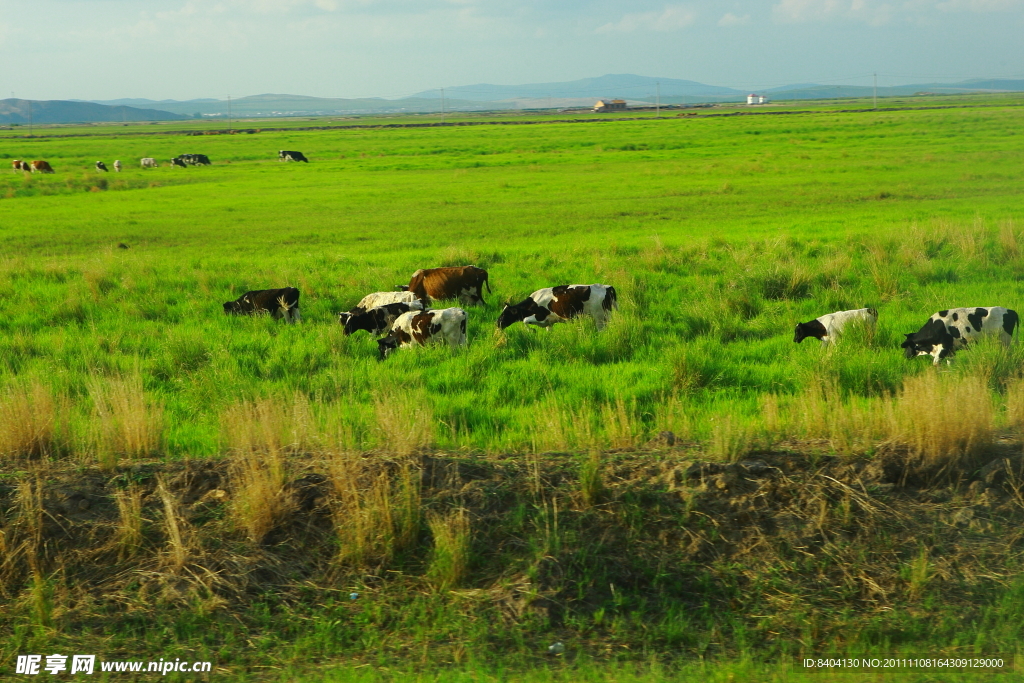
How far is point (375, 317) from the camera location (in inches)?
494

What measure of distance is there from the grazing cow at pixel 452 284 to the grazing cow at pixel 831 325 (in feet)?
18.2

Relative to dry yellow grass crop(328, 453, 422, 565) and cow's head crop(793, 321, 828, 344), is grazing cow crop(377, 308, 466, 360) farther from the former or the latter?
dry yellow grass crop(328, 453, 422, 565)

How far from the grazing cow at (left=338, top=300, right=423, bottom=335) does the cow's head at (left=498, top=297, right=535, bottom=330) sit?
1.28 meters

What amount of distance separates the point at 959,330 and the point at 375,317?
785 centimetres

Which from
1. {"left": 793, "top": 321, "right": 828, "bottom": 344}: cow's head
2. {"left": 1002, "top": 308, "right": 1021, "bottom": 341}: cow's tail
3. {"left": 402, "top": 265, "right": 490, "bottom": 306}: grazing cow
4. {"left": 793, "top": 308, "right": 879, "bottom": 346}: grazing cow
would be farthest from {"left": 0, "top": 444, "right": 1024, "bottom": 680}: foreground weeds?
{"left": 402, "top": 265, "right": 490, "bottom": 306}: grazing cow

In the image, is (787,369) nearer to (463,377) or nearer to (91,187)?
(463,377)

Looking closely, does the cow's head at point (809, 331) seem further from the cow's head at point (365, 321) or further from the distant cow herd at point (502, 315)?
the cow's head at point (365, 321)

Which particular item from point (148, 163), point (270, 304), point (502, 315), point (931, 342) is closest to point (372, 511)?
point (502, 315)

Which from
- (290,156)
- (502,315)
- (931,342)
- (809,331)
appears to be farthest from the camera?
(290,156)

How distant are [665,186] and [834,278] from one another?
22096 millimetres

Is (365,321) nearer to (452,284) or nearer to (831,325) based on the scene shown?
(452,284)

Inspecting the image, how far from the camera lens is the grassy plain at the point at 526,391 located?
5.19 metres

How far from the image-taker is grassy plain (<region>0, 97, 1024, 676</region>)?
519 cm

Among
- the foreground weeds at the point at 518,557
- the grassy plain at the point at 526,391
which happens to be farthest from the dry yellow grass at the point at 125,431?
the foreground weeds at the point at 518,557
